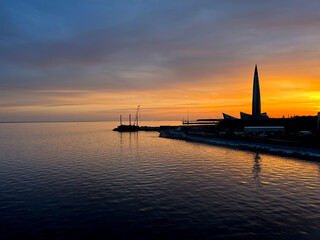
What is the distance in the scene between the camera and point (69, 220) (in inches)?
676

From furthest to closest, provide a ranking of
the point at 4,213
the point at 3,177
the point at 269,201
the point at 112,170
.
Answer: the point at 112,170 → the point at 3,177 → the point at 269,201 → the point at 4,213

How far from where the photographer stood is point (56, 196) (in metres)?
23.3

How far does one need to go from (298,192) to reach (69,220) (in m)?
23.7

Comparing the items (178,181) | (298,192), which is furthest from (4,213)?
(298,192)

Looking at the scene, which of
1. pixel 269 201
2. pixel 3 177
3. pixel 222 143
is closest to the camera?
pixel 269 201

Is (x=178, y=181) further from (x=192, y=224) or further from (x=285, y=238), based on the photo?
(x=285, y=238)

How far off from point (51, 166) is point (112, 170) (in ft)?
42.9

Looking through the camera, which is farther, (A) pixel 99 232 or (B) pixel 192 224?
(B) pixel 192 224

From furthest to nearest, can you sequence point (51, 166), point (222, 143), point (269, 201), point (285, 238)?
point (222, 143) < point (51, 166) < point (269, 201) < point (285, 238)

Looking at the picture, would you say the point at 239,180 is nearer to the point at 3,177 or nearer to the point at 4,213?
the point at 4,213

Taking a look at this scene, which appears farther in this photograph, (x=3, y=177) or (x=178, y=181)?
(x=3, y=177)

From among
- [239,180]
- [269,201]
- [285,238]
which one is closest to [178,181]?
[239,180]

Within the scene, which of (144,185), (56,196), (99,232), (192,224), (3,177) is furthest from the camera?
(3,177)

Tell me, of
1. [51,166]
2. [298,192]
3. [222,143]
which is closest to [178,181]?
[298,192]
